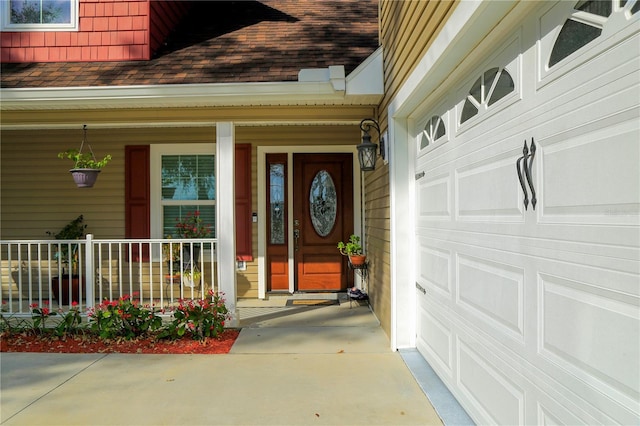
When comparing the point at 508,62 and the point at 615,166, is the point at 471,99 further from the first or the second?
the point at 615,166

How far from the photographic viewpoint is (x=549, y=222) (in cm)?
168

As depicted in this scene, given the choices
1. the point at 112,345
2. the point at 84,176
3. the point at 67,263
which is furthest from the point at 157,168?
the point at 112,345

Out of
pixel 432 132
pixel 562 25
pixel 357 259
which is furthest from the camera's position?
pixel 357 259

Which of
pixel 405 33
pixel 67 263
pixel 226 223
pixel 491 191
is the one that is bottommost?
pixel 67 263

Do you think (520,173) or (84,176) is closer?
(520,173)

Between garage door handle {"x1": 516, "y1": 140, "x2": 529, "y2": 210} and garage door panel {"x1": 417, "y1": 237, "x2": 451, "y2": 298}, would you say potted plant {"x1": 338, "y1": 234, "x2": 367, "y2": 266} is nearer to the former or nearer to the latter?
garage door panel {"x1": 417, "y1": 237, "x2": 451, "y2": 298}

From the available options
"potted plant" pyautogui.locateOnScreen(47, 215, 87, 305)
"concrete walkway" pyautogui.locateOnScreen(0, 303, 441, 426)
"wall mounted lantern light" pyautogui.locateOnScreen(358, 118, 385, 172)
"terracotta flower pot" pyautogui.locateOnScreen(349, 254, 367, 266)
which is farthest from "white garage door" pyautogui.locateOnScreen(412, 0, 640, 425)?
"potted plant" pyautogui.locateOnScreen(47, 215, 87, 305)

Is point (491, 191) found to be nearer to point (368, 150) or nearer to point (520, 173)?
point (520, 173)

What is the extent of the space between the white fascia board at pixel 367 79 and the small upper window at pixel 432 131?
961 millimetres

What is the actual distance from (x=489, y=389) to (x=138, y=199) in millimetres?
5200

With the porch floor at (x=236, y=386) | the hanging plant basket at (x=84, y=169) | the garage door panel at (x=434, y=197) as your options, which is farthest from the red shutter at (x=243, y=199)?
the garage door panel at (x=434, y=197)

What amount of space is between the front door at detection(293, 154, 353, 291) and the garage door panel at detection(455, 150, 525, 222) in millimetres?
3799

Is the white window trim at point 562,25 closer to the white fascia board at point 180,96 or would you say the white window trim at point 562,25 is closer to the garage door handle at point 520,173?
the garage door handle at point 520,173

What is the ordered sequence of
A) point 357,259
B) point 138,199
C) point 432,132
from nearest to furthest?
point 432,132
point 357,259
point 138,199
